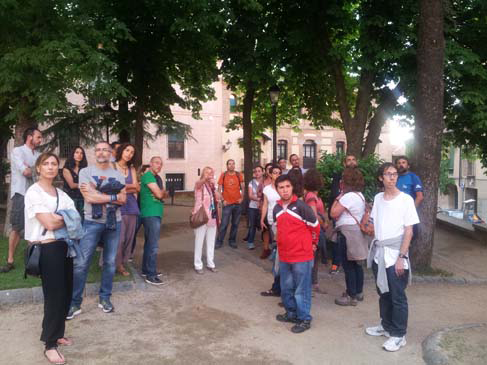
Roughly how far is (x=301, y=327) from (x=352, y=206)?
5.65 ft

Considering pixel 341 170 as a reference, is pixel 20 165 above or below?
above

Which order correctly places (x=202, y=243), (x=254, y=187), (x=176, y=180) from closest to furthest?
(x=202, y=243) → (x=254, y=187) → (x=176, y=180)

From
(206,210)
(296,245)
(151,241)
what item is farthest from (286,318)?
(206,210)

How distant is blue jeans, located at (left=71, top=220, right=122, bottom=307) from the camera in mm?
5109

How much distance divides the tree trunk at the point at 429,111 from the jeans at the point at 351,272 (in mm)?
2385

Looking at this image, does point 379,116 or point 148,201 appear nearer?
point 148,201

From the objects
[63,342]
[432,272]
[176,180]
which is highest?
[176,180]

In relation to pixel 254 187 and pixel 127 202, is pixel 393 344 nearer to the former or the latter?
pixel 127 202

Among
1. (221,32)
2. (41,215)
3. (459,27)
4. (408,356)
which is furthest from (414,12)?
(41,215)

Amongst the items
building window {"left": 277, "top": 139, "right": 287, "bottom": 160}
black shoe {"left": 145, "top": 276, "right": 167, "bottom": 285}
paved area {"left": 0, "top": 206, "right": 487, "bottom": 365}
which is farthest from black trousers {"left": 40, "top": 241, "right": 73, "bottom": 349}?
building window {"left": 277, "top": 139, "right": 287, "bottom": 160}

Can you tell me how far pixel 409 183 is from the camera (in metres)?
7.97

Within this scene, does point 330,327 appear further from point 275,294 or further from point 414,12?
point 414,12

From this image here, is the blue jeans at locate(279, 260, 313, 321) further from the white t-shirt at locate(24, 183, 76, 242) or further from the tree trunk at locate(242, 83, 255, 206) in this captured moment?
the tree trunk at locate(242, 83, 255, 206)

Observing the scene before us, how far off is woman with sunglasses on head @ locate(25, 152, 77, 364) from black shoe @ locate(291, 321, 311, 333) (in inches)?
95.0
